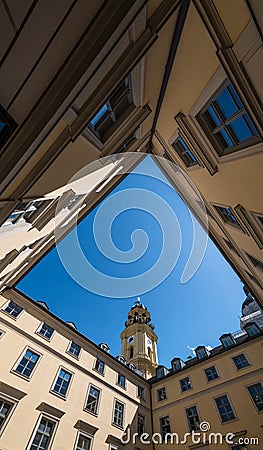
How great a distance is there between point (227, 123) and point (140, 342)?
130 ft

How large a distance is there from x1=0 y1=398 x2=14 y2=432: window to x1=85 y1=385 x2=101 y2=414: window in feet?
19.3

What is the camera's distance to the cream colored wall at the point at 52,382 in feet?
46.8

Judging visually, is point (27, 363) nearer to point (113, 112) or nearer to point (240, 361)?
point (113, 112)

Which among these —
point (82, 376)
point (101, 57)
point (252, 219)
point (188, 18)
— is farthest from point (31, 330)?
point (188, 18)

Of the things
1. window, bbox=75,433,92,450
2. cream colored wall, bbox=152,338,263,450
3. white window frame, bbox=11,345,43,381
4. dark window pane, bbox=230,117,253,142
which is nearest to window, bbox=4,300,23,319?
white window frame, bbox=11,345,43,381

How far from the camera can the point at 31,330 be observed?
17.7 m

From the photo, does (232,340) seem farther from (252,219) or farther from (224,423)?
(252,219)

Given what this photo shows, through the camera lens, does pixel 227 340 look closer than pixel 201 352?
Yes

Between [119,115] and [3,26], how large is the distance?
235 inches

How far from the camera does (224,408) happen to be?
18.3 metres

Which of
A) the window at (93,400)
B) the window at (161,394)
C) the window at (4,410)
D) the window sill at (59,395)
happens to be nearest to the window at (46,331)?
the window sill at (59,395)

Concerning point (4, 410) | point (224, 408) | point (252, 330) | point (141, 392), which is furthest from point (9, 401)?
point (252, 330)

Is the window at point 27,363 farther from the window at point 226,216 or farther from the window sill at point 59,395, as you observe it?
the window at point 226,216

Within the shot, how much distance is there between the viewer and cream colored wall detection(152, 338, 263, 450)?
55.6 feet
